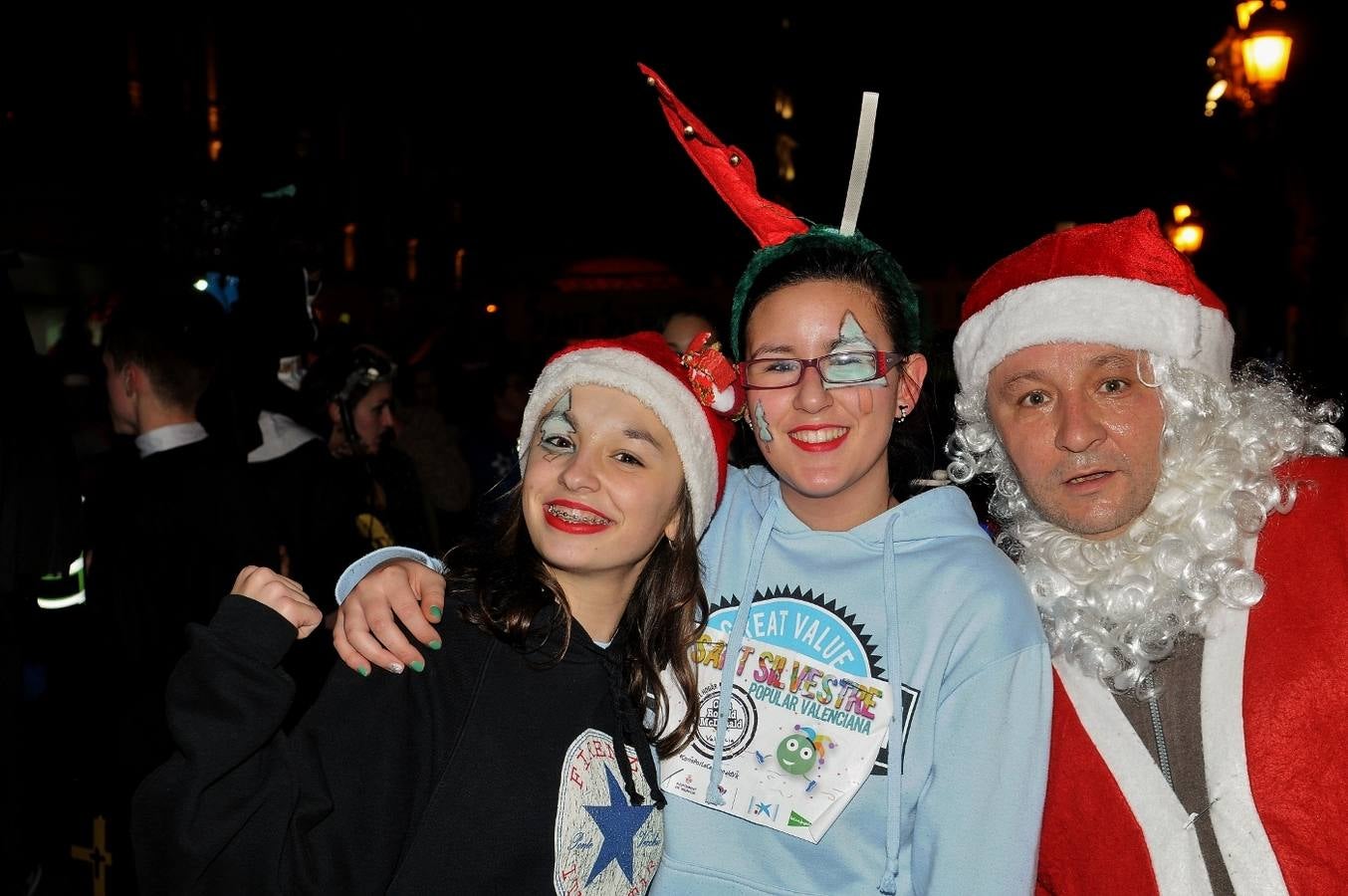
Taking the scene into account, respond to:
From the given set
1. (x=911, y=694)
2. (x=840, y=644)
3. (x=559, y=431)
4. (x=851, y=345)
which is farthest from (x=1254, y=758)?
(x=559, y=431)

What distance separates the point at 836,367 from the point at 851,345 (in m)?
0.06

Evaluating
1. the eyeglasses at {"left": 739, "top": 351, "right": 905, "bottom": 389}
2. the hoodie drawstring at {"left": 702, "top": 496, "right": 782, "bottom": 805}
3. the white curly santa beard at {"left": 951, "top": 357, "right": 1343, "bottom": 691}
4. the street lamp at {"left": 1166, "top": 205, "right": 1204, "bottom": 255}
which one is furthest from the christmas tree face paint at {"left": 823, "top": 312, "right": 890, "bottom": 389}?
the street lamp at {"left": 1166, "top": 205, "right": 1204, "bottom": 255}

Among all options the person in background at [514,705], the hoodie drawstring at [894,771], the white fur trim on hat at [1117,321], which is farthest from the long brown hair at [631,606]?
the white fur trim on hat at [1117,321]

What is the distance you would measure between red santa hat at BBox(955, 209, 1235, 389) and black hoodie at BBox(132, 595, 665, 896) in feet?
4.21

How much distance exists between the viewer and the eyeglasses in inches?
91.2

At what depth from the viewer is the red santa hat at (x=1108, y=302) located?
2.36m

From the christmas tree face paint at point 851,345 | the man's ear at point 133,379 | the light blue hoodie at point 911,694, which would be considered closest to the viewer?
the light blue hoodie at point 911,694

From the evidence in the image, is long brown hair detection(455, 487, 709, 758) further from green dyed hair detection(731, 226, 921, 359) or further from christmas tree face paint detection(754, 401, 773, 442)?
green dyed hair detection(731, 226, 921, 359)

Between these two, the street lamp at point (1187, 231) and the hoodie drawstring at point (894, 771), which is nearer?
the hoodie drawstring at point (894, 771)

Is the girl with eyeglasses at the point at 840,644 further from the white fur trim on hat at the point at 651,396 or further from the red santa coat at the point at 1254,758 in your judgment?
the red santa coat at the point at 1254,758

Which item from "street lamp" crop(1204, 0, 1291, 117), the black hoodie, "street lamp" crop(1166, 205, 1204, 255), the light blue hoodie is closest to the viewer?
the black hoodie

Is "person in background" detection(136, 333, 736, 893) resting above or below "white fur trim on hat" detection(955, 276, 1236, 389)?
below

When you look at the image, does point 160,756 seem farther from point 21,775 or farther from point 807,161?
point 807,161

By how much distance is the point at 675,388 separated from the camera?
95.3 inches
